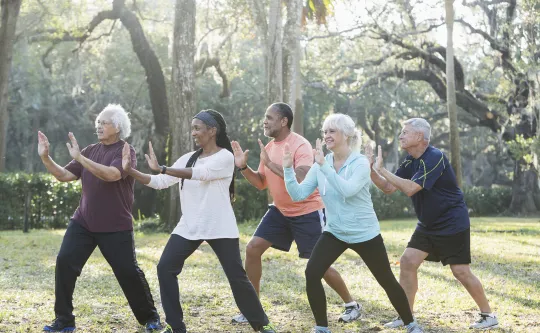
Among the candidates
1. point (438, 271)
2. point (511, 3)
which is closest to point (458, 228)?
point (438, 271)

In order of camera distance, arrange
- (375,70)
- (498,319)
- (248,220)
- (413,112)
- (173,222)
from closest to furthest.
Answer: (498,319) < (173,222) < (248,220) < (375,70) < (413,112)

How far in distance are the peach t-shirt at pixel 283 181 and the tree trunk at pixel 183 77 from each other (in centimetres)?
1035

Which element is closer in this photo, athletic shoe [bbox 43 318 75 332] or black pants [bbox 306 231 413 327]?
black pants [bbox 306 231 413 327]

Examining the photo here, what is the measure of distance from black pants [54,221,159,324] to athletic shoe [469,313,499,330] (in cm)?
282

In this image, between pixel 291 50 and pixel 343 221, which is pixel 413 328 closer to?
pixel 343 221

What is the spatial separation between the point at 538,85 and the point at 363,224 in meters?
25.2

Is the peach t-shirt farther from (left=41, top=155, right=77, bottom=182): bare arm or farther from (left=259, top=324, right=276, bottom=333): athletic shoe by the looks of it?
(left=41, top=155, right=77, bottom=182): bare arm

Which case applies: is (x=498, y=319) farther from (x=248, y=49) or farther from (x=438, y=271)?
(x=248, y=49)

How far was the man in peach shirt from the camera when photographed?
272 inches

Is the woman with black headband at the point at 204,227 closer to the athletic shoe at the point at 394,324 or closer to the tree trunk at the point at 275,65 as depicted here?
the athletic shoe at the point at 394,324

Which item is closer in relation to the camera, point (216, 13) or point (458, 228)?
point (458, 228)

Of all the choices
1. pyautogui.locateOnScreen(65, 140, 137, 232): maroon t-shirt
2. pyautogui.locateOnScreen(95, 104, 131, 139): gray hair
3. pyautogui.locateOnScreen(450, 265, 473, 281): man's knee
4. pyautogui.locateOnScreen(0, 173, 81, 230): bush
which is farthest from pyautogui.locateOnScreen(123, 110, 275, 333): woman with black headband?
pyautogui.locateOnScreen(0, 173, 81, 230): bush

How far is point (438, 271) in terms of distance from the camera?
36.6 feet

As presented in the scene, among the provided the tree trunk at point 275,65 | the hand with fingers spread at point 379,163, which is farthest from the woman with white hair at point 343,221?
the tree trunk at point 275,65
